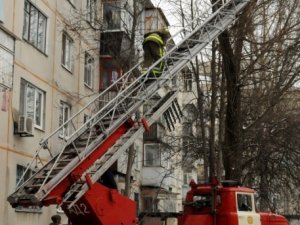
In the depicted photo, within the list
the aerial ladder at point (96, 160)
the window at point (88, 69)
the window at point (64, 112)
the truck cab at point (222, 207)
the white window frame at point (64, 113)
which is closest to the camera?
the aerial ladder at point (96, 160)

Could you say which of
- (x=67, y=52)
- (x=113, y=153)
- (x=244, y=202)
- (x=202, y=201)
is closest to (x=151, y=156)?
(x=67, y=52)

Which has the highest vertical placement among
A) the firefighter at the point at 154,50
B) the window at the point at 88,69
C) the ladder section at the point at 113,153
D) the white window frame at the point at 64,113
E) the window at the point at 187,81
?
the window at the point at 88,69

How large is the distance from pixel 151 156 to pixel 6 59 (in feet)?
57.1

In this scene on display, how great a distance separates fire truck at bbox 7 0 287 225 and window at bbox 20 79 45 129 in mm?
6380

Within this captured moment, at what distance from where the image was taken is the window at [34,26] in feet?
55.5

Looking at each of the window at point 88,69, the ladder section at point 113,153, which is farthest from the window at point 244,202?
the window at point 88,69

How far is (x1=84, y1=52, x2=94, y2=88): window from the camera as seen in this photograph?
22.2m

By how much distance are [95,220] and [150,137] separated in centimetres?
2147

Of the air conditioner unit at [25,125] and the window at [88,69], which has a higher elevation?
the window at [88,69]

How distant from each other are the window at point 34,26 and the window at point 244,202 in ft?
30.0

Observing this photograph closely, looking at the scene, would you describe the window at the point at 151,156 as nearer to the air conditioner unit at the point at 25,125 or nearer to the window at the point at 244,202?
the air conditioner unit at the point at 25,125

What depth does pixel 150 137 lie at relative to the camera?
97.6 feet

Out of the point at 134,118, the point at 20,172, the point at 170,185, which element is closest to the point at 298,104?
the point at 20,172

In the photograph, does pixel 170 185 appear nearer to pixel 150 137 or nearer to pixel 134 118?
pixel 150 137
